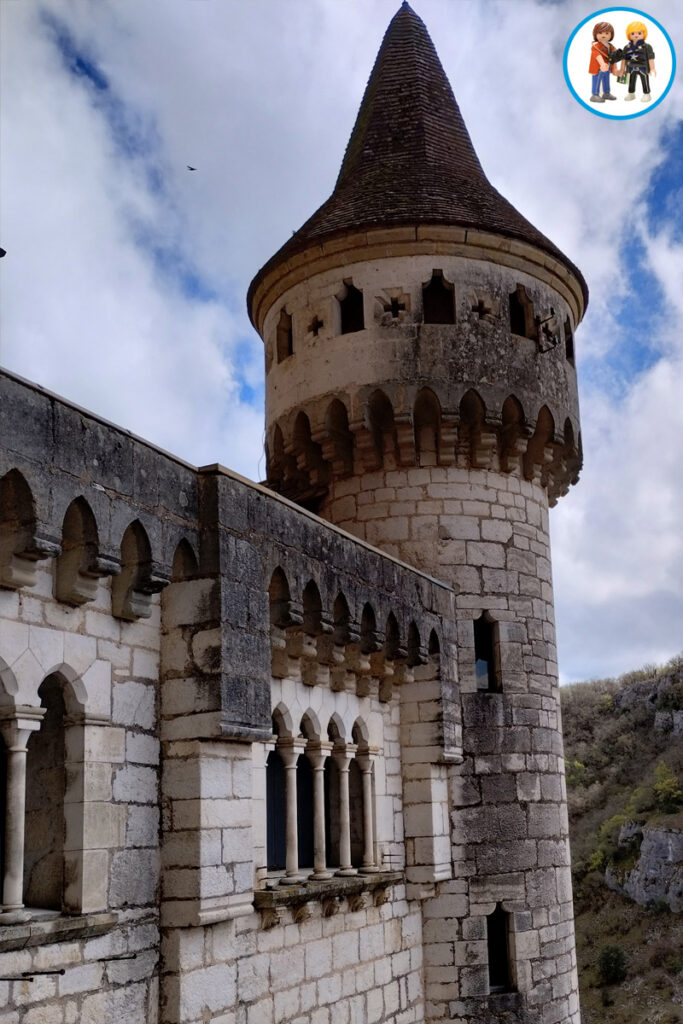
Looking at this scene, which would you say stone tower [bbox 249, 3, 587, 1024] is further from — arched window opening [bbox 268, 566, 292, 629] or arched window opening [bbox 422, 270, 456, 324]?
arched window opening [bbox 268, 566, 292, 629]

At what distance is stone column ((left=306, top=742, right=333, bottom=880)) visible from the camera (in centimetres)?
862

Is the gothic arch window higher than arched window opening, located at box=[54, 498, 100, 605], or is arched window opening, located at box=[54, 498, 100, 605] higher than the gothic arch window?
arched window opening, located at box=[54, 498, 100, 605]

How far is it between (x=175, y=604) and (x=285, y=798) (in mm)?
2039

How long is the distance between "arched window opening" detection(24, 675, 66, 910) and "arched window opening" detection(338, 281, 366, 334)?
21.0 ft

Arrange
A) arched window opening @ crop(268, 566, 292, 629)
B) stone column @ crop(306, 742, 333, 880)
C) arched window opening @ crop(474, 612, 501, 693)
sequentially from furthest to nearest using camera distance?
arched window opening @ crop(474, 612, 501, 693), stone column @ crop(306, 742, 333, 880), arched window opening @ crop(268, 566, 292, 629)

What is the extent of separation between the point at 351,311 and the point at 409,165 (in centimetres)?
190

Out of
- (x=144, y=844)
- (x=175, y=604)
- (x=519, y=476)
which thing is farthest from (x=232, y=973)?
(x=519, y=476)

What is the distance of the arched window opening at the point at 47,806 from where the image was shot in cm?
629

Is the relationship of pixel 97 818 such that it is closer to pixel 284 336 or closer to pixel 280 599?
pixel 280 599

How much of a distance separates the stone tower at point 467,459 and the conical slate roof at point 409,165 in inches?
1.7

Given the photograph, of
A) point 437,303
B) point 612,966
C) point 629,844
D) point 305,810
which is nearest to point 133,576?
point 305,810

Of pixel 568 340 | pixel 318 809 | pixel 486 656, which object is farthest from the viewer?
pixel 568 340

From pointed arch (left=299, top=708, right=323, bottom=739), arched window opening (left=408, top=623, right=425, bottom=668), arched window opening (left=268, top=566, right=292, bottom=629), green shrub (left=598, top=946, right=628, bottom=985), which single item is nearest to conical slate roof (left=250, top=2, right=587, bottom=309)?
arched window opening (left=408, top=623, right=425, bottom=668)

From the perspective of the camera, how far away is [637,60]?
526 inches
